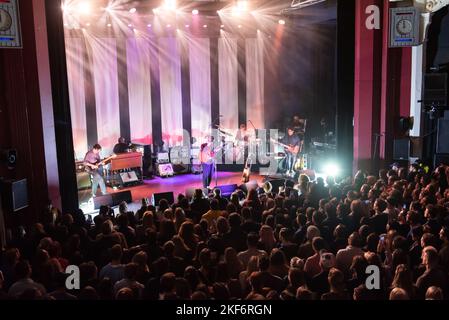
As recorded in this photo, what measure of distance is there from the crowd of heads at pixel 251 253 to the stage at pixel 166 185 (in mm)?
4502

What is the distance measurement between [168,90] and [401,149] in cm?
839

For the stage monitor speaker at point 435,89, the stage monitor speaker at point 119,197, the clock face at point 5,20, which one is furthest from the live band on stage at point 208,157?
the clock face at point 5,20

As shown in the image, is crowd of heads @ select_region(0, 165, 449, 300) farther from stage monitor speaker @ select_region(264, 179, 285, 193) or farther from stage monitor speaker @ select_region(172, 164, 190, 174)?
stage monitor speaker @ select_region(172, 164, 190, 174)

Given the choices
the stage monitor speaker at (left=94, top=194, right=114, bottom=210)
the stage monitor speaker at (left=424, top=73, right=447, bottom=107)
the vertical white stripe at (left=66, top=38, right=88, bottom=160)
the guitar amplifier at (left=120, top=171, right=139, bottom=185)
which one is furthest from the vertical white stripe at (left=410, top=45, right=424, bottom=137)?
the vertical white stripe at (left=66, top=38, right=88, bottom=160)

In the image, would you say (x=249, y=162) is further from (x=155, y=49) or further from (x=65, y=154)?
(x=65, y=154)

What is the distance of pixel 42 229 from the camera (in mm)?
6789

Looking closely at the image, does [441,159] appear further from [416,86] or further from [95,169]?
[95,169]

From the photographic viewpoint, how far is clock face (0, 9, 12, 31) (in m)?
8.19

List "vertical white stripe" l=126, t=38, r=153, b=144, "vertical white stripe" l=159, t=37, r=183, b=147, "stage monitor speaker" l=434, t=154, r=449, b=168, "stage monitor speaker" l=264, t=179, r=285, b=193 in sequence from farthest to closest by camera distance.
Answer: "vertical white stripe" l=159, t=37, r=183, b=147, "vertical white stripe" l=126, t=38, r=153, b=144, "stage monitor speaker" l=434, t=154, r=449, b=168, "stage monitor speaker" l=264, t=179, r=285, b=193

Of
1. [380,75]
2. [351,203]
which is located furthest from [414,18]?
[351,203]

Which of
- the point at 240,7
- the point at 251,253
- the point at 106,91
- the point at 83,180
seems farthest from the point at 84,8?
the point at 251,253

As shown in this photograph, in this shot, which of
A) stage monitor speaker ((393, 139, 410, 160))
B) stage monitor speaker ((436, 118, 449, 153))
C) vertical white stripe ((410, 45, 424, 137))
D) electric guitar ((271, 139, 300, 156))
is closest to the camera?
stage monitor speaker ((436, 118, 449, 153))

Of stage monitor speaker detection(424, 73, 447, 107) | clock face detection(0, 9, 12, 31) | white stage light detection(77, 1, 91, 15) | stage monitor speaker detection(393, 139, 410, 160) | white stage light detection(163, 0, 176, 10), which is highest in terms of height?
white stage light detection(163, 0, 176, 10)

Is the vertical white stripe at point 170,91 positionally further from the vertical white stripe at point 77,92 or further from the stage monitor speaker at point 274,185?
the stage monitor speaker at point 274,185
